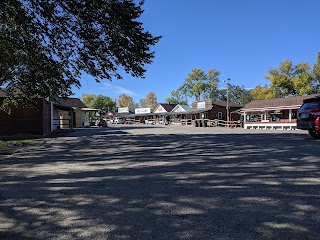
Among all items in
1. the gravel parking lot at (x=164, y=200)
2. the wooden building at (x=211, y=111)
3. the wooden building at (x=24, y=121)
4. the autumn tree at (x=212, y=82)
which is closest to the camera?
Answer: the gravel parking lot at (x=164, y=200)

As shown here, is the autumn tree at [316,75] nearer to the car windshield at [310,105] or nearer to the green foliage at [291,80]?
the green foliage at [291,80]

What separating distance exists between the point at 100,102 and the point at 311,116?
110610 mm

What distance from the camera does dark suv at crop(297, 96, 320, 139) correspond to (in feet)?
40.2

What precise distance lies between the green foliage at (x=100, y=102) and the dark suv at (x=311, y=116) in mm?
106298

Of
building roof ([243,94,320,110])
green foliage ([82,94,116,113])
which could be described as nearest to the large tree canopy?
building roof ([243,94,320,110])

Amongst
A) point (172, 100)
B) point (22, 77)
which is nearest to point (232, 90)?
point (172, 100)

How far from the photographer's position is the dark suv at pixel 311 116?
40.2 feet

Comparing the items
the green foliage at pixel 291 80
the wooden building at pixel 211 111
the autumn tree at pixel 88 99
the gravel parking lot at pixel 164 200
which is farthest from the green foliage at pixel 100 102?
the gravel parking lot at pixel 164 200

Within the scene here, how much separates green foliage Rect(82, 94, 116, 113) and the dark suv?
10630 cm

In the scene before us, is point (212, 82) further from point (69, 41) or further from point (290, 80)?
point (69, 41)

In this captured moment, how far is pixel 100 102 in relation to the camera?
119000mm

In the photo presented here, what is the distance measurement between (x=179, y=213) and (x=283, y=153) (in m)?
6.06

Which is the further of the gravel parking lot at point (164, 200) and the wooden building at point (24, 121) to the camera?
the wooden building at point (24, 121)

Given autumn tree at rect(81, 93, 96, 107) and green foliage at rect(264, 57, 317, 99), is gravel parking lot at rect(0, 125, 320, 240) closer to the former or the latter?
green foliage at rect(264, 57, 317, 99)
